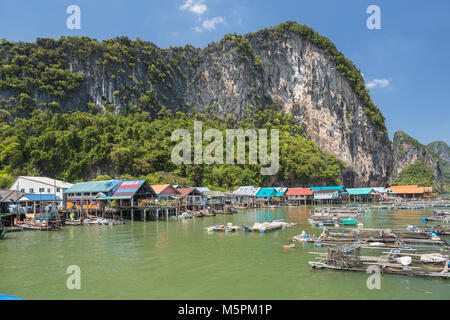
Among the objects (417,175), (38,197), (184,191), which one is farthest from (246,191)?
(417,175)

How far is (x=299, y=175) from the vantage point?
90750 mm

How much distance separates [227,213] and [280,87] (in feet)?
264

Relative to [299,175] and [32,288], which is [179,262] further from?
[299,175]

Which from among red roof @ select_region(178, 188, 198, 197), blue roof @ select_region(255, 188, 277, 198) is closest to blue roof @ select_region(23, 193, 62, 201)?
red roof @ select_region(178, 188, 198, 197)

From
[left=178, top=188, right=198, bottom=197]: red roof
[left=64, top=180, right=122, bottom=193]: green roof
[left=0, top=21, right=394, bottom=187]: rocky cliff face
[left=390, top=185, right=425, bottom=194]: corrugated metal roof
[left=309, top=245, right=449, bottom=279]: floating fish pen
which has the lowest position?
[left=390, top=185, right=425, bottom=194]: corrugated metal roof

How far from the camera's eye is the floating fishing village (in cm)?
1586

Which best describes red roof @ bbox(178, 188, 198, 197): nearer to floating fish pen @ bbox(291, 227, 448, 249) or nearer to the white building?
the white building

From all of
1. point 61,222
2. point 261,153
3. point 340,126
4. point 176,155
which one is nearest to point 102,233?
point 61,222

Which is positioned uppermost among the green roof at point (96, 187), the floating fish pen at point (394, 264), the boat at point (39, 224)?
the green roof at point (96, 187)

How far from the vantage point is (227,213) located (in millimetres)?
54688

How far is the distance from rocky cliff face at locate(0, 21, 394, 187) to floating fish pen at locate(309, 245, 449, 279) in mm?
97710

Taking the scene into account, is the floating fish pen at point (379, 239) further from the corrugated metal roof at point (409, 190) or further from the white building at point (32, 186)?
the corrugated metal roof at point (409, 190)

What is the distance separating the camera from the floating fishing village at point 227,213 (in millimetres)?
15859

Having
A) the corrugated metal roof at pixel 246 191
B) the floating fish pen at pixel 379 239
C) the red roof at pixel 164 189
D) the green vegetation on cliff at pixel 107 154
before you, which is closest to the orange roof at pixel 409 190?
the green vegetation on cliff at pixel 107 154
